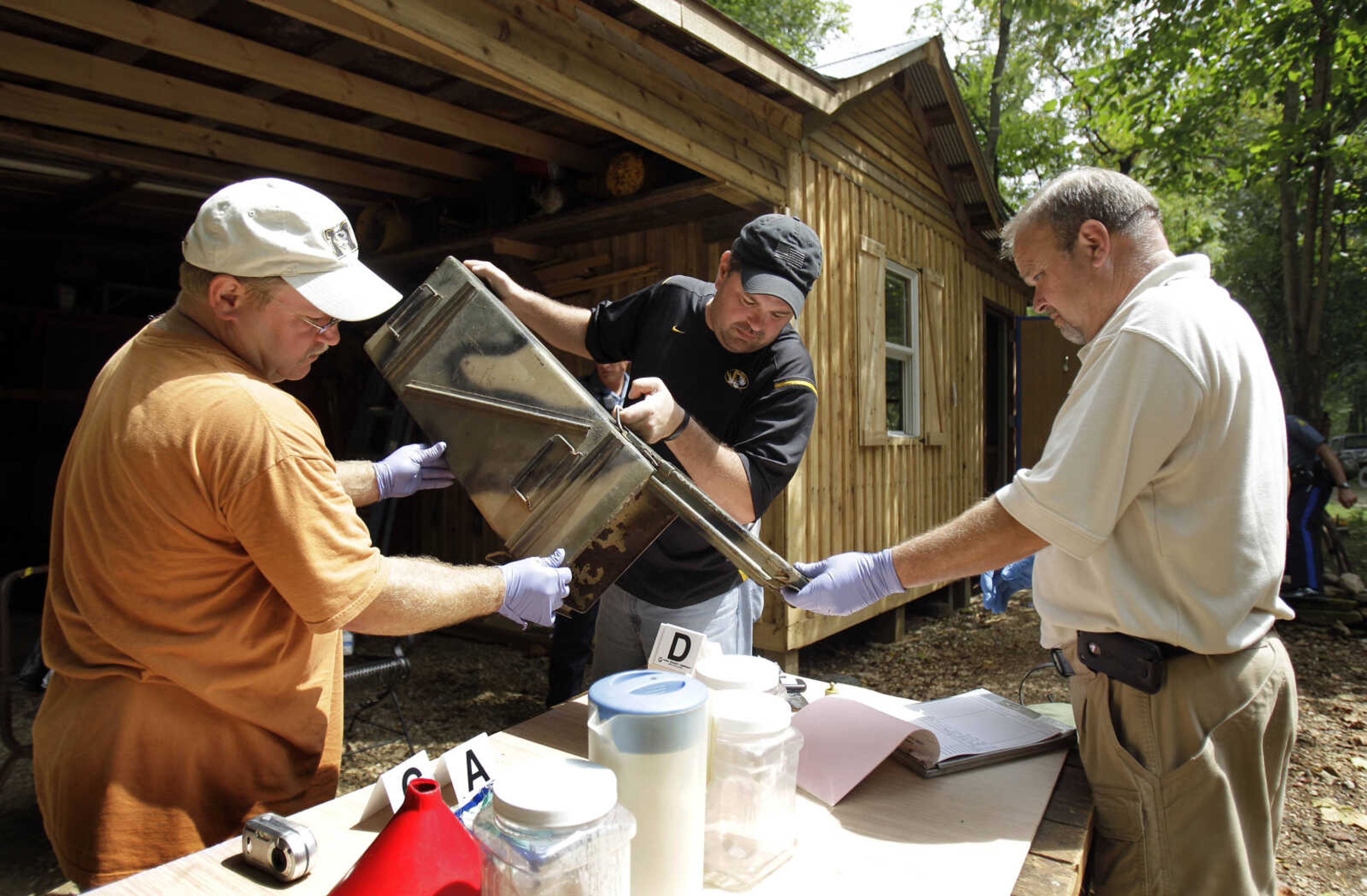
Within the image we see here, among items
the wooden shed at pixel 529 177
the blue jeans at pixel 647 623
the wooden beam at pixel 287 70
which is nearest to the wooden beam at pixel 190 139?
the wooden shed at pixel 529 177

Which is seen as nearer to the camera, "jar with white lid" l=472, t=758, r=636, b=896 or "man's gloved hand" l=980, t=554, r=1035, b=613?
"jar with white lid" l=472, t=758, r=636, b=896

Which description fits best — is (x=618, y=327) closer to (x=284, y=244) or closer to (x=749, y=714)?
(x=284, y=244)

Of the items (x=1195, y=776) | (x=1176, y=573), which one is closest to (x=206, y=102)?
(x=1176, y=573)

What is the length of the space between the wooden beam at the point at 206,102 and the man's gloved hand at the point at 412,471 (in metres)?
3.18

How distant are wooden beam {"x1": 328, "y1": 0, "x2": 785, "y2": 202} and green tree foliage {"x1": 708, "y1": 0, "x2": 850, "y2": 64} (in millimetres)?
18380

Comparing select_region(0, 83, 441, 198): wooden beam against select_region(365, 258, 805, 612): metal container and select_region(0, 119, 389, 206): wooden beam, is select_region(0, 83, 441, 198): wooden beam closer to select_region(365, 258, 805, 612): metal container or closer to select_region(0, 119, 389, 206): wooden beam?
select_region(0, 119, 389, 206): wooden beam

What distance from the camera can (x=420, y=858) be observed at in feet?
3.26

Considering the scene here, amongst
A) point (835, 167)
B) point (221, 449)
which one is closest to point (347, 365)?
point (835, 167)

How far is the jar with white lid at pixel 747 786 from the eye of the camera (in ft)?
4.05

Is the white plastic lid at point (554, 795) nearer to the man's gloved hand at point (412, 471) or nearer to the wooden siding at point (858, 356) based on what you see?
the man's gloved hand at point (412, 471)

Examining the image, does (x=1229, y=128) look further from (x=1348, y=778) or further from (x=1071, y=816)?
(x=1071, y=816)

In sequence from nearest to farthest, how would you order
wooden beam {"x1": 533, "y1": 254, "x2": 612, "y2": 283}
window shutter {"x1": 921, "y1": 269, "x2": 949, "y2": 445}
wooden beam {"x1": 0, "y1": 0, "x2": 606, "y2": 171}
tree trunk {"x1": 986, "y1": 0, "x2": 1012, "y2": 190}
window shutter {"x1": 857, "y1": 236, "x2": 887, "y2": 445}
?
wooden beam {"x1": 0, "y1": 0, "x2": 606, "y2": 171} → wooden beam {"x1": 533, "y1": 254, "x2": 612, "y2": 283} → window shutter {"x1": 857, "y1": 236, "x2": 887, "y2": 445} → window shutter {"x1": 921, "y1": 269, "x2": 949, "y2": 445} → tree trunk {"x1": 986, "y1": 0, "x2": 1012, "y2": 190}

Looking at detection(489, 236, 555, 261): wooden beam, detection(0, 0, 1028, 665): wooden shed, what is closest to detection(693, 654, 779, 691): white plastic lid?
detection(0, 0, 1028, 665): wooden shed

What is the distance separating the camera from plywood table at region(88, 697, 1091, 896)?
1.25 metres
